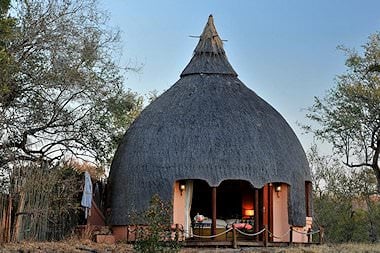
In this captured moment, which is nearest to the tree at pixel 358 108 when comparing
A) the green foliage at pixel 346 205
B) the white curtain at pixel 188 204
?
the green foliage at pixel 346 205

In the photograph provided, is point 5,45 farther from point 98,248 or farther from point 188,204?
point 188,204

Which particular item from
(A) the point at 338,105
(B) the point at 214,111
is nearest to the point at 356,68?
(A) the point at 338,105

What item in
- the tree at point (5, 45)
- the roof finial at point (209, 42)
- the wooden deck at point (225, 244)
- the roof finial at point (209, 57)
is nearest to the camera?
the tree at point (5, 45)

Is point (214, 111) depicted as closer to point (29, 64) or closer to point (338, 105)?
point (29, 64)

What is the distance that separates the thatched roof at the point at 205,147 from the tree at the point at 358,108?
464 cm

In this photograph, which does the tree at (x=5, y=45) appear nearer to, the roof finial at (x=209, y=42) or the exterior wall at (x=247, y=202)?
the roof finial at (x=209, y=42)

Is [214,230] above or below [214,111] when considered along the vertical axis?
below

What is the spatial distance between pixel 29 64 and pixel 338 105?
513 inches

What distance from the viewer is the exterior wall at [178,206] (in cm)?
2005

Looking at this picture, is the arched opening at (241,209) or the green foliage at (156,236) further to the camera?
the arched opening at (241,209)

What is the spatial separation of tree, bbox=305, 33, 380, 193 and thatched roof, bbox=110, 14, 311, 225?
4.64 m

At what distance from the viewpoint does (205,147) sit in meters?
19.7

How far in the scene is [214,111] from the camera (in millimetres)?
20750

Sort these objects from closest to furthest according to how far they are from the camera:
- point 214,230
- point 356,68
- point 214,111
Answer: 1. point 214,230
2. point 214,111
3. point 356,68
